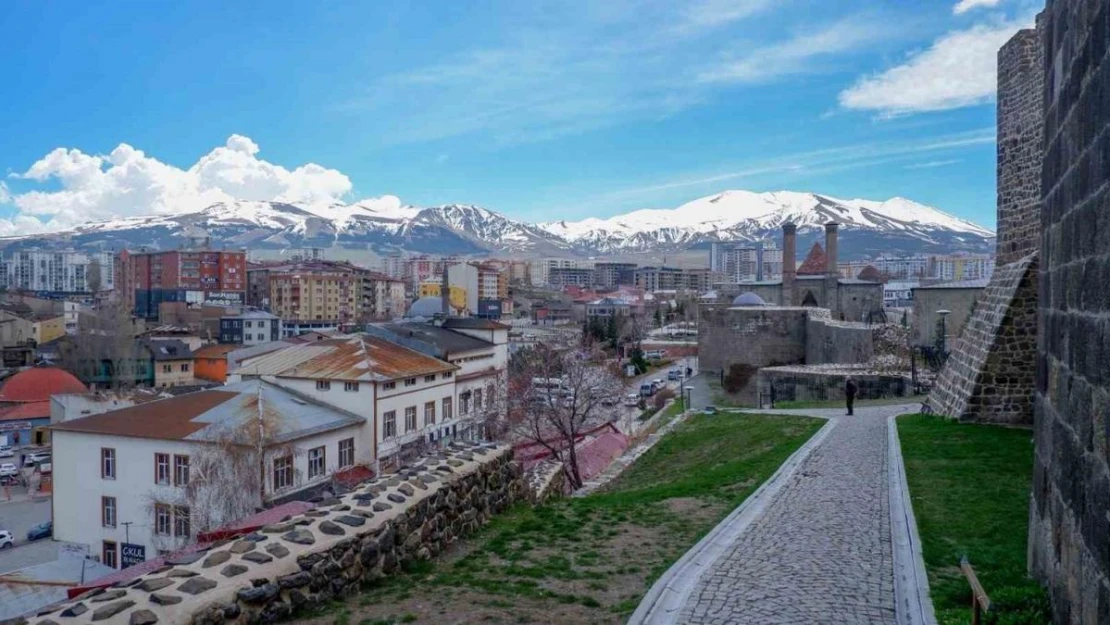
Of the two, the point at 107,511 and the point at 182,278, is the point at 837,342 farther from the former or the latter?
the point at 182,278

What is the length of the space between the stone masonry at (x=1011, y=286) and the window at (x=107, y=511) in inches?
743

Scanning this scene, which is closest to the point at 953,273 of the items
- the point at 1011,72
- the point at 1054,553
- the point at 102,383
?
the point at 102,383

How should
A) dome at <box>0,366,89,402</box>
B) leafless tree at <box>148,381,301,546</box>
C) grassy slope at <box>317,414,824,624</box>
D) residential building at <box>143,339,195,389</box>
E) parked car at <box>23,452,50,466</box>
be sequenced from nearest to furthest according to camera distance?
grassy slope at <box>317,414,824,624</box> → leafless tree at <box>148,381,301,546</box> → parked car at <box>23,452,50,466</box> → dome at <box>0,366,89,402</box> → residential building at <box>143,339,195,389</box>

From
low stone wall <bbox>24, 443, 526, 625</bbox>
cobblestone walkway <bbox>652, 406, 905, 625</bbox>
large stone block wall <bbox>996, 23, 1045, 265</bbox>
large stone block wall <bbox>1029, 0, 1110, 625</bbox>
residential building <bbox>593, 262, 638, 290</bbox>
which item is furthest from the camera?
residential building <bbox>593, 262, 638, 290</bbox>

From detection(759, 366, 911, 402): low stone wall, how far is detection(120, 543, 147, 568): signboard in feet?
53.2

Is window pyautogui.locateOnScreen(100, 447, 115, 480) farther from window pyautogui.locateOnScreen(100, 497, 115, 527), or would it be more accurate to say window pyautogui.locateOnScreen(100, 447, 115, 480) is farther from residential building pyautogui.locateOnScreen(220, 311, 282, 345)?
residential building pyautogui.locateOnScreen(220, 311, 282, 345)

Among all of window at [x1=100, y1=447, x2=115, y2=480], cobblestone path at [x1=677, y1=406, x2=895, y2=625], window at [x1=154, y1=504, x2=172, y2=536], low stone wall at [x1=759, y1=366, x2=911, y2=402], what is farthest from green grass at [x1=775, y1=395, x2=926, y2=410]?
window at [x1=100, y1=447, x2=115, y2=480]

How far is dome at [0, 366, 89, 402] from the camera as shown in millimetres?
45656

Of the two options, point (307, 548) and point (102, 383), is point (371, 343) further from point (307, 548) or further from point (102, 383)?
point (102, 383)

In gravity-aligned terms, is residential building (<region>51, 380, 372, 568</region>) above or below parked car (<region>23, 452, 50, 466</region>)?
above

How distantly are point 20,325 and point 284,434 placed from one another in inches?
2537

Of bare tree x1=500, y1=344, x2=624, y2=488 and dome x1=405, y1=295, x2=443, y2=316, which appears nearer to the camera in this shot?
bare tree x1=500, y1=344, x2=624, y2=488

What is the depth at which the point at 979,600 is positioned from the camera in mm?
3906

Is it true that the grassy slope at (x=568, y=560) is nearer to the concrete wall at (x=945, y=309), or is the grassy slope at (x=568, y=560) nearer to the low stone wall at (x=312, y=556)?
the low stone wall at (x=312, y=556)
